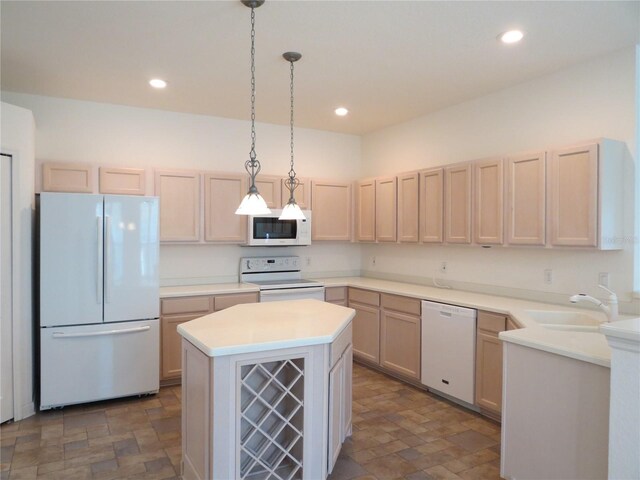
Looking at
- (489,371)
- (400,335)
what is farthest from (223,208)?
(489,371)

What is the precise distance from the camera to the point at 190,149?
15.1 feet

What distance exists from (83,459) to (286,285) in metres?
2.32

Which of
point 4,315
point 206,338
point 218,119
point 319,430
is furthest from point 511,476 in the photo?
point 218,119

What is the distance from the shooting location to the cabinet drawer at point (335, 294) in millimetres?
4703

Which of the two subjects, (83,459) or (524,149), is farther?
(524,149)

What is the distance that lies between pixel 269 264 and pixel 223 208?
89cm

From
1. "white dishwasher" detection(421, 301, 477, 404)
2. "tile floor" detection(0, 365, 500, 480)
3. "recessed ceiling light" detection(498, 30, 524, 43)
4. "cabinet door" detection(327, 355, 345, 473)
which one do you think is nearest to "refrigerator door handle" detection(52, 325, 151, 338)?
"tile floor" detection(0, 365, 500, 480)

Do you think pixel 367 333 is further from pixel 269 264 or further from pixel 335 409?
pixel 335 409

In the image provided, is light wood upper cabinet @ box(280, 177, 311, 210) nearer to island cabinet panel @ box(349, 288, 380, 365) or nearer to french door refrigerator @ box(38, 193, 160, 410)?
island cabinet panel @ box(349, 288, 380, 365)

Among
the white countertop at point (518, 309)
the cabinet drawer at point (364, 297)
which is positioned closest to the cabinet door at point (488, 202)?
the white countertop at point (518, 309)

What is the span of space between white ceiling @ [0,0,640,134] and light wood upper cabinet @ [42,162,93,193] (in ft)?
2.21

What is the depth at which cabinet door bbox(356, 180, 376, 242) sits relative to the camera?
16.0ft

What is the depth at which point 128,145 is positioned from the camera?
431cm

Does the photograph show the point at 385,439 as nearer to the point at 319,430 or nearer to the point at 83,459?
the point at 319,430
